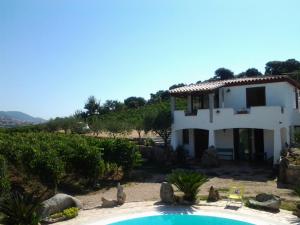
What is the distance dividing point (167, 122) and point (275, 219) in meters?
17.1

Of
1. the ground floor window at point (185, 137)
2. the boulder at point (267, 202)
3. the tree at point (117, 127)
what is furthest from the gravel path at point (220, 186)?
the tree at point (117, 127)

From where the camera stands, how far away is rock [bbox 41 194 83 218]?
14.4m

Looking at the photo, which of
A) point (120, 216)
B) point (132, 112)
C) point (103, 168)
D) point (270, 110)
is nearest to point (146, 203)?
point (120, 216)

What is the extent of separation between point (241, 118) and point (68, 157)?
1295 centimetres

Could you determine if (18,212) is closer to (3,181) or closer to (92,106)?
(3,181)

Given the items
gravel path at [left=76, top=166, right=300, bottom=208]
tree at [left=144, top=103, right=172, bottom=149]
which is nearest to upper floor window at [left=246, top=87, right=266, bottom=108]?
gravel path at [left=76, top=166, right=300, bottom=208]

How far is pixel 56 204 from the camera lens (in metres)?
14.9

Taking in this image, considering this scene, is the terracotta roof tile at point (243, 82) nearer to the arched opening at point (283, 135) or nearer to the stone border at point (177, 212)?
the arched opening at point (283, 135)

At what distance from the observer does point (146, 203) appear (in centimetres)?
1681

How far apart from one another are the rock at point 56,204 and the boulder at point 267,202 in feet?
24.6

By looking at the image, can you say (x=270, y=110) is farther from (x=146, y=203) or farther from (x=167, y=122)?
(x=146, y=203)

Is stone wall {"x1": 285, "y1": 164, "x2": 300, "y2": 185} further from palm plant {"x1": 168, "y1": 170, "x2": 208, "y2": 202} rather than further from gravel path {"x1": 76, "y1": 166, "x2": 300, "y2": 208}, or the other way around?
palm plant {"x1": 168, "y1": 170, "x2": 208, "y2": 202}

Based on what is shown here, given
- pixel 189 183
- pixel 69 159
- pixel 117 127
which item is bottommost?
pixel 189 183

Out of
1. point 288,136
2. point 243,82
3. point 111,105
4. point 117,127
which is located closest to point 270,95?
point 243,82
